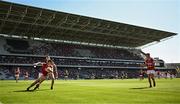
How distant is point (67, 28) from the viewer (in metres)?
62.7

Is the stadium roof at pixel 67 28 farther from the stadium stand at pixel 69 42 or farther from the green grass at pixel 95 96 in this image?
the green grass at pixel 95 96

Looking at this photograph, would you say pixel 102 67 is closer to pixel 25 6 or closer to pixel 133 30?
pixel 133 30

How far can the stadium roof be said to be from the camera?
52656mm

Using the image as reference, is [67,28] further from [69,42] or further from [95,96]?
[95,96]

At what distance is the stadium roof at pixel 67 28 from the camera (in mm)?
52656

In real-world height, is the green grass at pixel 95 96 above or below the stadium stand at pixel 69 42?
below

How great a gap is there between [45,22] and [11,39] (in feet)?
50.6

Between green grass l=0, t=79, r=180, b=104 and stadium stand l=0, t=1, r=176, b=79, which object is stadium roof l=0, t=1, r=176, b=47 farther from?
green grass l=0, t=79, r=180, b=104

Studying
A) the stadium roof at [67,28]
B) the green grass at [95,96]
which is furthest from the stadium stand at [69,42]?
the green grass at [95,96]

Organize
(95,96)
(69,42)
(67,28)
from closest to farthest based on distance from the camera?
(95,96)
(67,28)
(69,42)

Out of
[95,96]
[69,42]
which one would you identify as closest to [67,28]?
[69,42]

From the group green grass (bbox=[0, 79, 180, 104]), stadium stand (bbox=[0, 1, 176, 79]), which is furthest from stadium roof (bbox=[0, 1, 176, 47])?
green grass (bbox=[0, 79, 180, 104])

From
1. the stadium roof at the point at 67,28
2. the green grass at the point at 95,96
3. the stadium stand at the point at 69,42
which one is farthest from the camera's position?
the stadium stand at the point at 69,42

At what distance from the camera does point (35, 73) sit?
A: 63.9m
